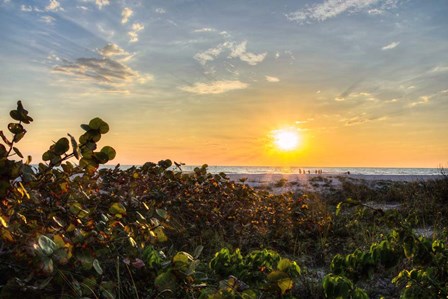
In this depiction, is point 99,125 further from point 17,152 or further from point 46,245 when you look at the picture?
point 46,245

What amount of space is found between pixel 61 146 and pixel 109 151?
25 cm

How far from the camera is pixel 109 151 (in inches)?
86.3

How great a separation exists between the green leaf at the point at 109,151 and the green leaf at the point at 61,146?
0.61 feet

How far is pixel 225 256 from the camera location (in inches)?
105

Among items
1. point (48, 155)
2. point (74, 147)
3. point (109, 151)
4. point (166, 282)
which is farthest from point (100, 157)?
point (166, 282)

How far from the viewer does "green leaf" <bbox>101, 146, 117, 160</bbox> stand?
2184 millimetres

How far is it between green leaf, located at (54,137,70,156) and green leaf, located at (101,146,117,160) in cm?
19

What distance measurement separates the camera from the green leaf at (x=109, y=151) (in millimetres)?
2184

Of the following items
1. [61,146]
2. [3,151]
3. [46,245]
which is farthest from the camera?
[61,146]

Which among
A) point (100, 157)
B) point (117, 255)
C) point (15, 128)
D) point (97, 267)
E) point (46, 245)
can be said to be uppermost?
point (15, 128)

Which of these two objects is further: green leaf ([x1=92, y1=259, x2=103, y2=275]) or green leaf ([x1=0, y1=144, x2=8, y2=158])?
green leaf ([x1=0, y1=144, x2=8, y2=158])

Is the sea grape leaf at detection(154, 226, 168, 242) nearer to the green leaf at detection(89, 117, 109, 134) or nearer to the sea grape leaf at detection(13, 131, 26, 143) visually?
the green leaf at detection(89, 117, 109, 134)

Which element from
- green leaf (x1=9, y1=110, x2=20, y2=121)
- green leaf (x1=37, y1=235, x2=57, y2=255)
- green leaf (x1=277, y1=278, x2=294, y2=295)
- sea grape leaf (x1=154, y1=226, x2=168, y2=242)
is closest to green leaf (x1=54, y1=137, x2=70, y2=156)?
green leaf (x1=9, y1=110, x2=20, y2=121)

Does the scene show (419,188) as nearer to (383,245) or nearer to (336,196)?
(336,196)
